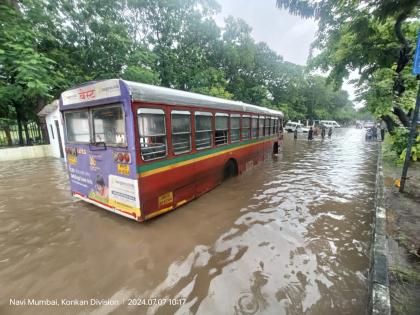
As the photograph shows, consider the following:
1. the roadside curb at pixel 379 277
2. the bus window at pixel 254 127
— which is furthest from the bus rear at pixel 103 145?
the bus window at pixel 254 127

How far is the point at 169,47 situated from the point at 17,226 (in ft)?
68.3

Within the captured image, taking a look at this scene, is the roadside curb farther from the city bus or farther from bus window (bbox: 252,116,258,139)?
bus window (bbox: 252,116,258,139)

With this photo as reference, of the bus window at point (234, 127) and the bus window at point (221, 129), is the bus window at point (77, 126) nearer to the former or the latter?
the bus window at point (221, 129)

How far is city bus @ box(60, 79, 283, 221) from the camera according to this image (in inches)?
161

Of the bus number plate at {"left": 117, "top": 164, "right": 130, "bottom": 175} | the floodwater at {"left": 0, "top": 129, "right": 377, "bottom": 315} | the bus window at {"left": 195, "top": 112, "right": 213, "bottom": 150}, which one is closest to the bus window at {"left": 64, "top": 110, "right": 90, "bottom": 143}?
the bus number plate at {"left": 117, "top": 164, "right": 130, "bottom": 175}

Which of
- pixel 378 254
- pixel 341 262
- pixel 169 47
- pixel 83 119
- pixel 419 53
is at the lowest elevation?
pixel 341 262

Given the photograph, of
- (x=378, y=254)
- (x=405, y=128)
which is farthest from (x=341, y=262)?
(x=405, y=128)

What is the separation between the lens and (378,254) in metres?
2.96

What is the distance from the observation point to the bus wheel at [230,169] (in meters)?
7.76

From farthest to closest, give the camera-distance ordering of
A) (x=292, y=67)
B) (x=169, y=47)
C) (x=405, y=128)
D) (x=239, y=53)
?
1. (x=292, y=67)
2. (x=239, y=53)
3. (x=169, y=47)
4. (x=405, y=128)

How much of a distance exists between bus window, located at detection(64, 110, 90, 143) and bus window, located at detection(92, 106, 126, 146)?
0.34 metres

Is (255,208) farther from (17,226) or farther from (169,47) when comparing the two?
(169,47)

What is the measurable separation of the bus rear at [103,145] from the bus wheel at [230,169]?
3.94 m

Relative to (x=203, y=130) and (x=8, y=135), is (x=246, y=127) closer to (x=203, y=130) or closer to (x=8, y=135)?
(x=203, y=130)
